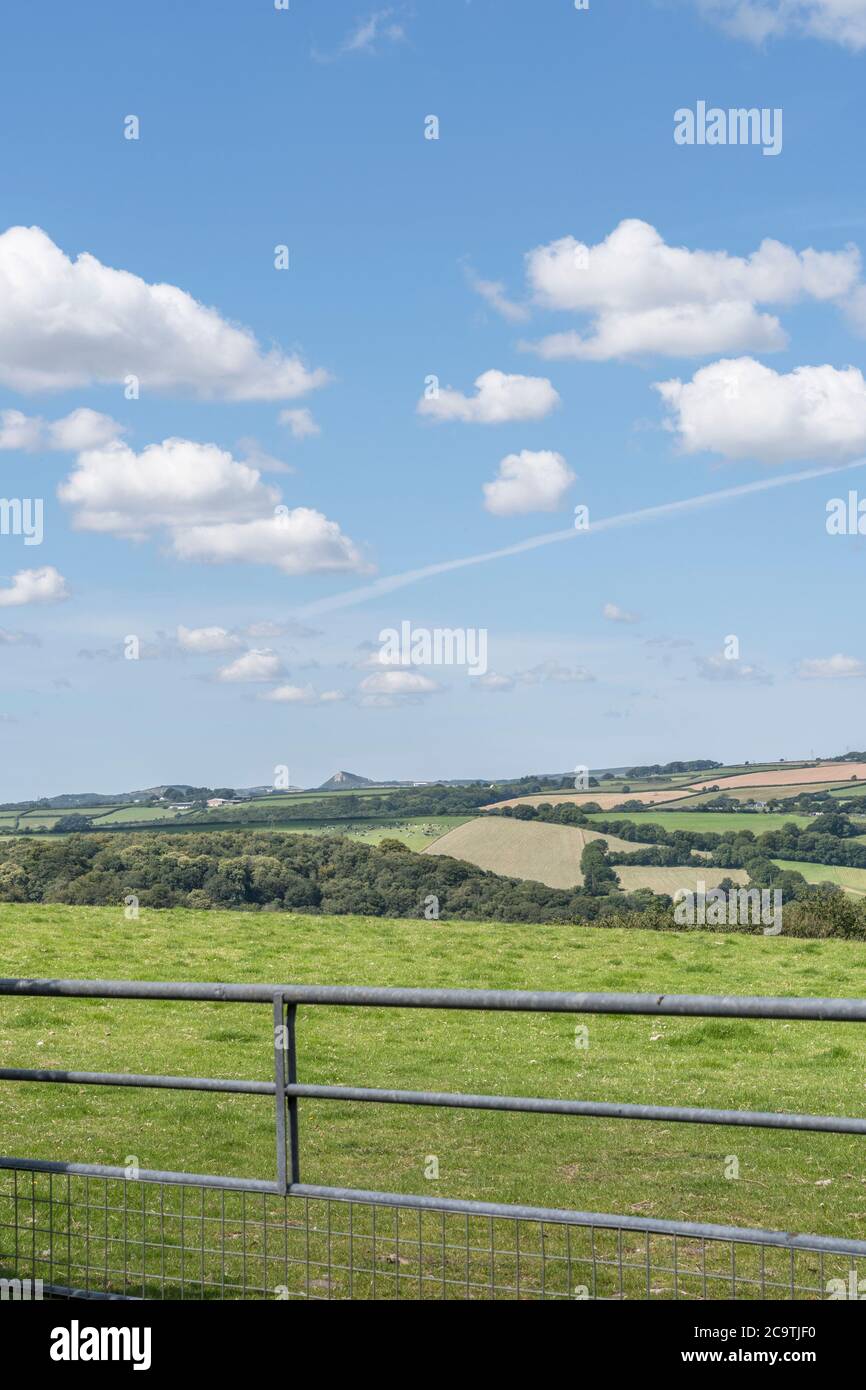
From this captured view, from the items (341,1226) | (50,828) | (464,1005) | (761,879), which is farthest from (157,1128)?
(50,828)

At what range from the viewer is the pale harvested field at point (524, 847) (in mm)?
51906

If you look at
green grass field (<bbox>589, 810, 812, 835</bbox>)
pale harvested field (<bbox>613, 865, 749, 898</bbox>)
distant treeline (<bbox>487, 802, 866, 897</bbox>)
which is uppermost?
green grass field (<bbox>589, 810, 812, 835</bbox>)

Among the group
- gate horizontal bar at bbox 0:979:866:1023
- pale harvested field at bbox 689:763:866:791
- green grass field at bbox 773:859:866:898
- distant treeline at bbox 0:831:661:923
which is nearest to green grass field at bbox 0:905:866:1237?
gate horizontal bar at bbox 0:979:866:1023

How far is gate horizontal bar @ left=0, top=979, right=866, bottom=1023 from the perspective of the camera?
14.4 ft

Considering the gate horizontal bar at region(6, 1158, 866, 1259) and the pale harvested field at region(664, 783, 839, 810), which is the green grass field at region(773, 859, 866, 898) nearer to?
the pale harvested field at region(664, 783, 839, 810)

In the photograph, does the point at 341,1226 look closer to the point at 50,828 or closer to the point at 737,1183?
the point at 737,1183

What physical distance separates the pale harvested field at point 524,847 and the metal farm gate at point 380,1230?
43.0m

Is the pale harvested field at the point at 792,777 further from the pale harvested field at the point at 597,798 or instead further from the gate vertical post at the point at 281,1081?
the gate vertical post at the point at 281,1081

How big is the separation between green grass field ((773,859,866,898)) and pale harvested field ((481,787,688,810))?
1023 cm

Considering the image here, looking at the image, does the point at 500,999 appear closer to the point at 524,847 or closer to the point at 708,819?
the point at 524,847

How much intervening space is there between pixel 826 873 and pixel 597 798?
1585 centimetres

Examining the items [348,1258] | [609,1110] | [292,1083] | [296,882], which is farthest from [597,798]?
[609,1110]

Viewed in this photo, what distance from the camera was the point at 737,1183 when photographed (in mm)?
8516
